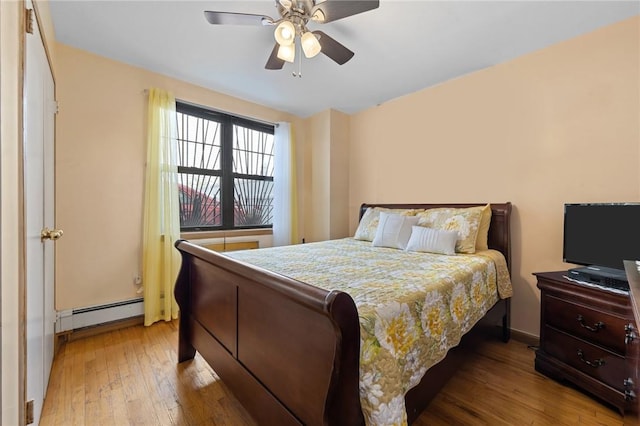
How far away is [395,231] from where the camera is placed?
2.62 metres

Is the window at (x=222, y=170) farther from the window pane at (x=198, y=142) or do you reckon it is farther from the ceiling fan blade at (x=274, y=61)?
the ceiling fan blade at (x=274, y=61)

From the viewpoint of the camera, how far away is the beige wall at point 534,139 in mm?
1914

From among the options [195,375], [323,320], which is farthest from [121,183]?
[323,320]

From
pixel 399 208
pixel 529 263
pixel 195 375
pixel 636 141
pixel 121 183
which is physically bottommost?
pixel 195 375

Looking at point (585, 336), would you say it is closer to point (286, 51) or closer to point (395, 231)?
point (395, 231)

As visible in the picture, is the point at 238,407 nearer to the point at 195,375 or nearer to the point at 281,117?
the point at 195,375

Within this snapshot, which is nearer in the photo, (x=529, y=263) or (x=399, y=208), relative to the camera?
(x=529, y=263)

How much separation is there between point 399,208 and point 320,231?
120 cm

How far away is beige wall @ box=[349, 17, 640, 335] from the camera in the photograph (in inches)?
75.4

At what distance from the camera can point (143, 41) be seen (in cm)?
223

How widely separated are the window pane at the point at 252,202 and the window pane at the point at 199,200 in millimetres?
249

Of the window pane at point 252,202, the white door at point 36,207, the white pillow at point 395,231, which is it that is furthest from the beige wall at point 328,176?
the white door at point 36,207

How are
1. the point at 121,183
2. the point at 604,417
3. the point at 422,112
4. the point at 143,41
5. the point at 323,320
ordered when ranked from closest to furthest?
the point at 323,320 < the point at 604,417 < the point at 143,41 < the point at 121,183 < the point at 422,112

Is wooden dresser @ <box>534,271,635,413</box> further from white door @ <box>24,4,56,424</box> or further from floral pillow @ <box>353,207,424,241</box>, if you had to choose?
white door @ <box>24,4,56,424</box>
